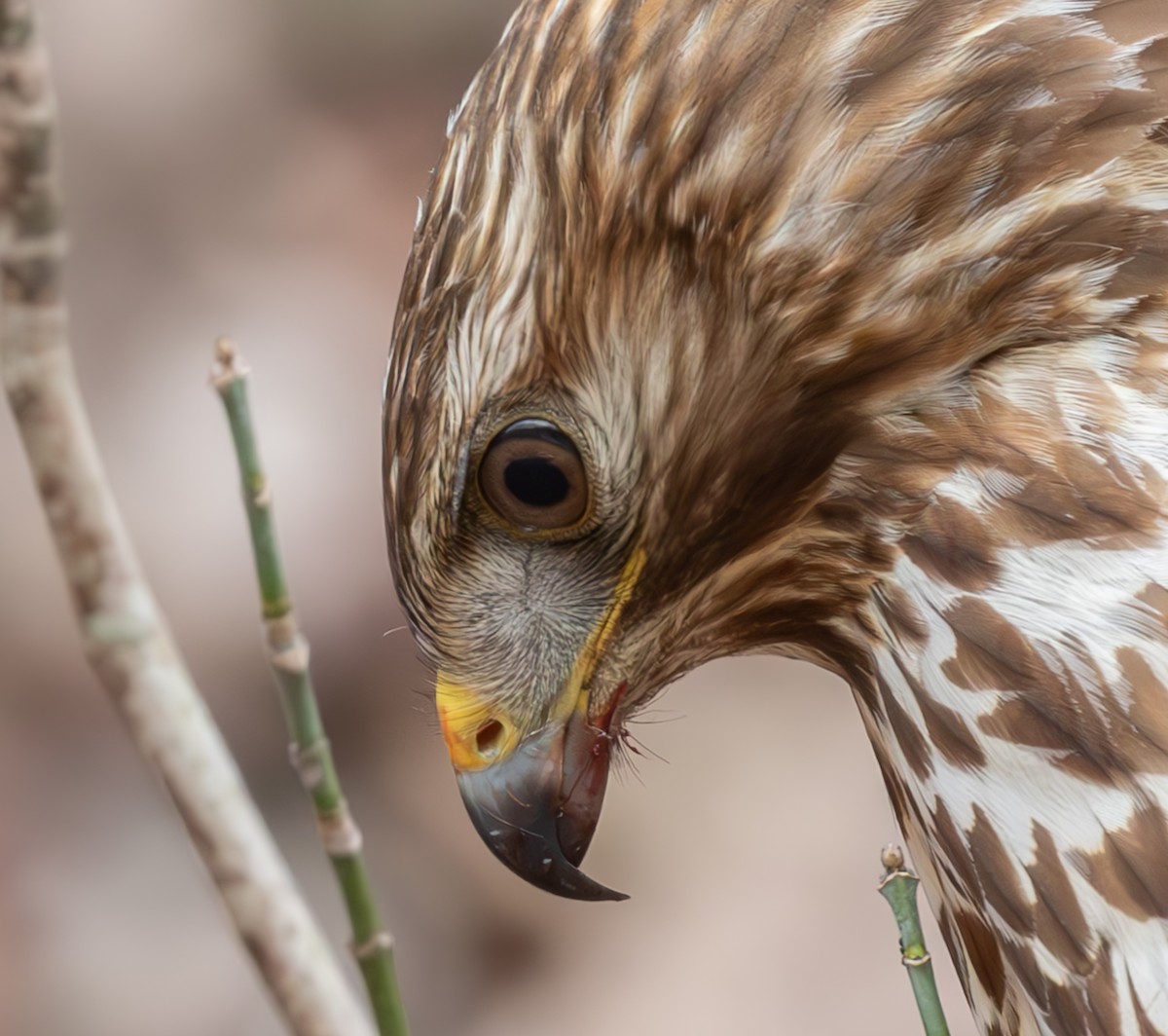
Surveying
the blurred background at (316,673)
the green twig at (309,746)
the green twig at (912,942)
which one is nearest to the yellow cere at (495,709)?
the green twig at (912,942)

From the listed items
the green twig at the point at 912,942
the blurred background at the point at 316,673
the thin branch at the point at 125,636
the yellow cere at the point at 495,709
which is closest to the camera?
the thin branch at the point at 125,636

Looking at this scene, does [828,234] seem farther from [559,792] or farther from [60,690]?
[60,690]

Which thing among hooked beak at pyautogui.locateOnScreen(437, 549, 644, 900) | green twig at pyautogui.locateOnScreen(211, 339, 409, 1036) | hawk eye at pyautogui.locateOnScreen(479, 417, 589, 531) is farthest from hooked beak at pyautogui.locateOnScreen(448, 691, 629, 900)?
green twig at pyautogui.locateOnScreen(211, 339, 409, 1036)

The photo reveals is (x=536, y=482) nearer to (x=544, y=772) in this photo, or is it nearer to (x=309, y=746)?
(x=544, y=772)

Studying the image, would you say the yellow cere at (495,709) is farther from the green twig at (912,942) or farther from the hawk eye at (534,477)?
the green twig at (912,942)

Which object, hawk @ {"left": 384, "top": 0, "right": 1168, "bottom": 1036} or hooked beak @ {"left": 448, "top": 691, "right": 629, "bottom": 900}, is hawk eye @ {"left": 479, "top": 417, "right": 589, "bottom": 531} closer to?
hawk @ {"left": 384, "top": 0, "right": 1168, "bottom": 1036}

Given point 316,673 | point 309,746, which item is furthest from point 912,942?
point 316,673
